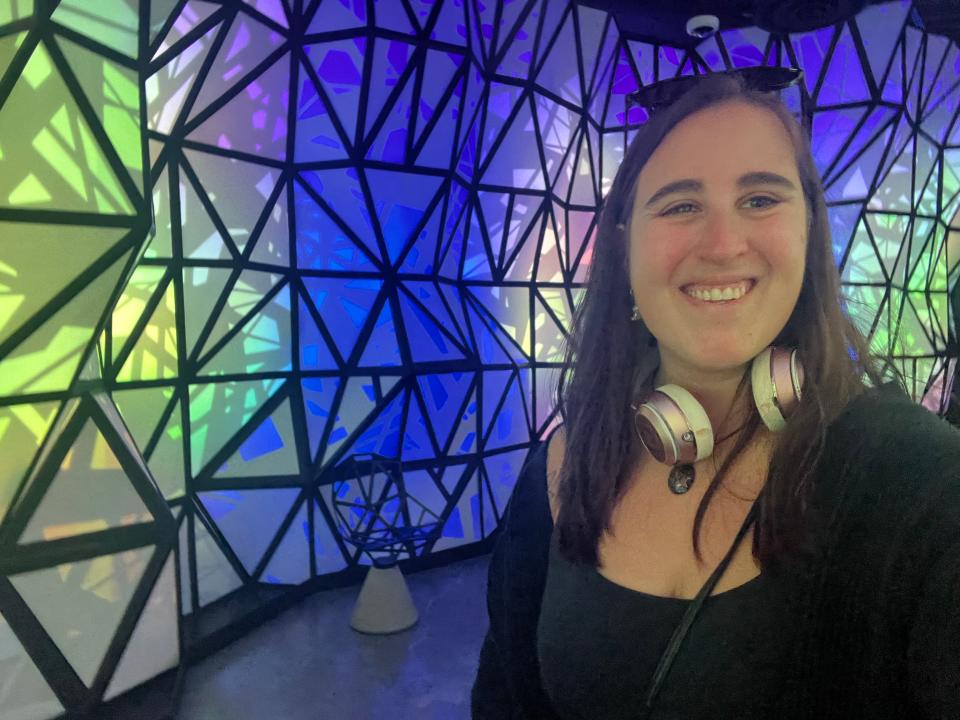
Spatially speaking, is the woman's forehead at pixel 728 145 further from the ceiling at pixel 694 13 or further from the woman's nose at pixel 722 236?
the ceiling at pixel 694 13

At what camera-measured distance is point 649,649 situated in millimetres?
1030

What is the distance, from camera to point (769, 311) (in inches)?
42.1

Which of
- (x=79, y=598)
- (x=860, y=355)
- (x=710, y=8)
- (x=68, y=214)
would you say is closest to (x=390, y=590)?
(x=79, y=598)

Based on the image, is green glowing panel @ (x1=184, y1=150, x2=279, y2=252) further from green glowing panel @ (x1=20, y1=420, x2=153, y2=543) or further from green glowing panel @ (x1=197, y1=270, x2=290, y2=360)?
green glowing panel @ (x1=20, y1=420, x2=153, y2=543)

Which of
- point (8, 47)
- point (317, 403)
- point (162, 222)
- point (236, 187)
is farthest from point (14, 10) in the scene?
point (317, 403)

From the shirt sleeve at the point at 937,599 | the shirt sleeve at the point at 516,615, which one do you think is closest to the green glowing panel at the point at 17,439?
the shirt sleeve at the point at 516,615

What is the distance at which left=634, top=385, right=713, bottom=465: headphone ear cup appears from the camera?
1122 millimetres

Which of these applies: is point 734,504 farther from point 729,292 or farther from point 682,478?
point 729,292

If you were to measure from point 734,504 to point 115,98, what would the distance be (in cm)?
297

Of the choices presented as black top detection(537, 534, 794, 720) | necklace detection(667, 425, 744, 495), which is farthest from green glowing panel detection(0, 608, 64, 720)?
necklace detection(667, 425, 744, 495)

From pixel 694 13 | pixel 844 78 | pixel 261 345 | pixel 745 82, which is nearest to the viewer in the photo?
pixel 745 82

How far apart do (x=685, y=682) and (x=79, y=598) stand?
2.93 m

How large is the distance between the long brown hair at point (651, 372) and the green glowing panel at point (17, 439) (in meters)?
2.37

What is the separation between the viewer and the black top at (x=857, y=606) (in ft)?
2.63
